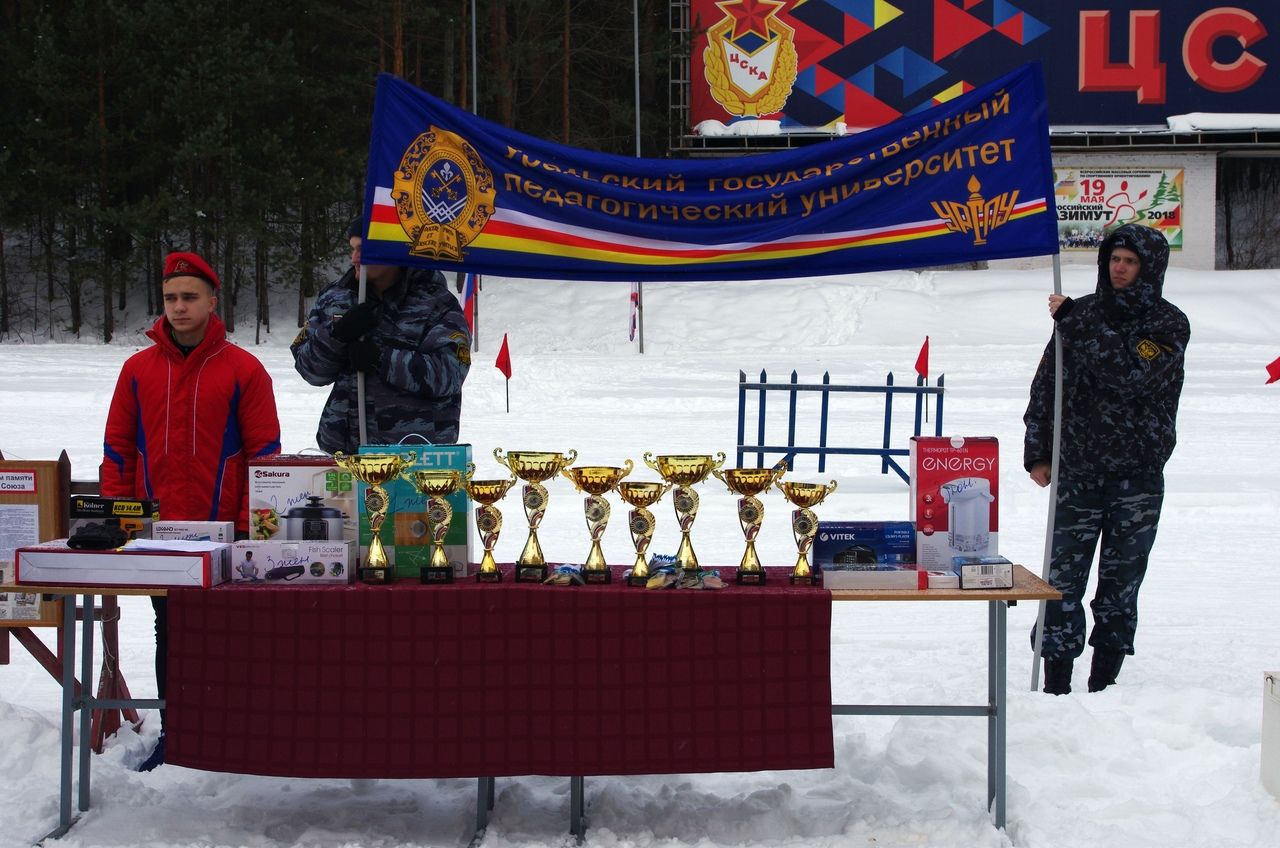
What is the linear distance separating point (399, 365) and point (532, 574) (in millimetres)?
1241

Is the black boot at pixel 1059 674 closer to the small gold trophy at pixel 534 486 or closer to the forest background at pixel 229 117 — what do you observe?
the small gold trophy at pixel 534 486

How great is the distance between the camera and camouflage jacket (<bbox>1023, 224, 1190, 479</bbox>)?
193 inches

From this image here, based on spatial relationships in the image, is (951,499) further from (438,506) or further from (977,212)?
(438,506)

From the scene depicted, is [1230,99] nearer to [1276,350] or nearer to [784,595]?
[1276,350]

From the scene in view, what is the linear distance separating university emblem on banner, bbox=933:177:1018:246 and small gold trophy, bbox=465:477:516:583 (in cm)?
204

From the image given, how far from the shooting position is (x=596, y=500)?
3.76 m

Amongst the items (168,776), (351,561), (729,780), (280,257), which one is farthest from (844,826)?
(280,257)

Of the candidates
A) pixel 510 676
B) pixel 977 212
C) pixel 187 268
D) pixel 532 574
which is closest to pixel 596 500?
pixel 532 574

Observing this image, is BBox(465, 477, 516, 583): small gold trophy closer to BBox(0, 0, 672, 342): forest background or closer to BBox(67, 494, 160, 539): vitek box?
BBox(67, 494, 160, 539): vitek box

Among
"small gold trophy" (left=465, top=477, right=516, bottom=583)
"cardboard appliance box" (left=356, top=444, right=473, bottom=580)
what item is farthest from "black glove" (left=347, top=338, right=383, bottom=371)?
"small gold trophy" (left=465, top=477, right=516, bottom=583)

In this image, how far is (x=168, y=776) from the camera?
4.17 m

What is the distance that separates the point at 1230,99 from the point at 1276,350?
1368cm

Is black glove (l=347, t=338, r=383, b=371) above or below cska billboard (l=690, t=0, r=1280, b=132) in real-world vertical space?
below

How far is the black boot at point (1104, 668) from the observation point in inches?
200
